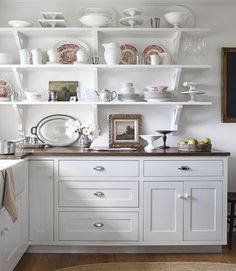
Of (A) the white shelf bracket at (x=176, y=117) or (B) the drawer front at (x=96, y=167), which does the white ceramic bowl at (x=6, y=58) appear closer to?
(B) the drawer front at (x=96, y=167)

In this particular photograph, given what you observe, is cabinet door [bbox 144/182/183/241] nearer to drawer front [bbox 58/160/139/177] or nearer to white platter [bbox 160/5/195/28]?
drawer front [bbox 58/160/139/177]

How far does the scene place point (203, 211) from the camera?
3123 mm

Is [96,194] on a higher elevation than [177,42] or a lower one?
lower

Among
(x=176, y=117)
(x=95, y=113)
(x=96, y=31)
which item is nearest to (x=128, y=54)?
(x=96, y=31)

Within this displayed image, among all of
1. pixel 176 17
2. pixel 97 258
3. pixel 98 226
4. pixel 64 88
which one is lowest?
pixel 97 258

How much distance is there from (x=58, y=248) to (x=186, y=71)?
2.06 m

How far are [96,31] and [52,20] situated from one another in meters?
0.42

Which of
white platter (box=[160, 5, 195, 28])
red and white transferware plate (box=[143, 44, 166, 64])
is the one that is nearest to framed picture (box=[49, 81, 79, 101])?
red and white transferware plate (box=[143, 44, 166, 64])

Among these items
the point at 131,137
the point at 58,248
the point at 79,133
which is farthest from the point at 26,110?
the point at 58,248

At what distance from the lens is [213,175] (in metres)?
3.11

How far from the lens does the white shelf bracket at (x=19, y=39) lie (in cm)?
350

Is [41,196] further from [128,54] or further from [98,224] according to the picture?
[128,54]

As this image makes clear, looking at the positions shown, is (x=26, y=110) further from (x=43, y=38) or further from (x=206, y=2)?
(x=206, y=2)

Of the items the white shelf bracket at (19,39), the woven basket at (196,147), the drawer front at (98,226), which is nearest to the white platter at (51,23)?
the white shelf bracket at (19,39)
